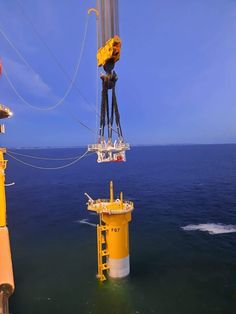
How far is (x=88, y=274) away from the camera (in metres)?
37.4

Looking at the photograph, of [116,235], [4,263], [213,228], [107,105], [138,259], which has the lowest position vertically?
[138,259]

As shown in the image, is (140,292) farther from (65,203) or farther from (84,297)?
(65,203)

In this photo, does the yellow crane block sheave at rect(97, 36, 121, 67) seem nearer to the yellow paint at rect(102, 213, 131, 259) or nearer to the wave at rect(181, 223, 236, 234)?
the yellow paint at rect(102, 213, 131, 259)

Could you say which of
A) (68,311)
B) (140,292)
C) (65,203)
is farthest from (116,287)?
(65,203)

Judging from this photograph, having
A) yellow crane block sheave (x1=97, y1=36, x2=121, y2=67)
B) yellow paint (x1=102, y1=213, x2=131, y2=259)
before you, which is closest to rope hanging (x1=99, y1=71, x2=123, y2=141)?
yellow crane block sheave (x1=97, y1=36, x2=121, y2=67)

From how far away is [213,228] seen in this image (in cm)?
5572

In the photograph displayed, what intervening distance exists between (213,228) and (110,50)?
40.0 metres

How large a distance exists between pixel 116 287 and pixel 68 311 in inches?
258

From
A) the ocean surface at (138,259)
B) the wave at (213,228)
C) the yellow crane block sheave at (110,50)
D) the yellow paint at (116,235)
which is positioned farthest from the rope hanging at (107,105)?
the wave at (213,228)

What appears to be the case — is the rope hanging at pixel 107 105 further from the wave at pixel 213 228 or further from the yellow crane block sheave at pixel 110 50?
the wave at pixel 213 228

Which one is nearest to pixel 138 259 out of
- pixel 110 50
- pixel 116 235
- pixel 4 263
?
pixel 116 235

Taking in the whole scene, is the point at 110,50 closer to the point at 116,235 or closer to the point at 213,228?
the point at 116,235

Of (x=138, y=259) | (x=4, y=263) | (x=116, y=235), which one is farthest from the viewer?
(x=138, y=259)

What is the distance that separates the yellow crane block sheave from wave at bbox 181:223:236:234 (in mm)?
36482
